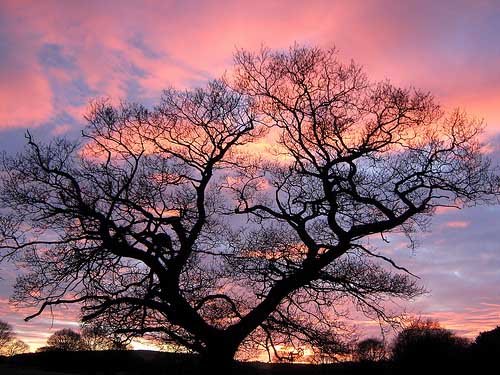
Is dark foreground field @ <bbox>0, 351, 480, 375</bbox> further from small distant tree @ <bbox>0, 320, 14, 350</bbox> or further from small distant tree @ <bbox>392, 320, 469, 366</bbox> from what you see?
small distant tree @ <bbox>0, 320, 14, 350</bbox>

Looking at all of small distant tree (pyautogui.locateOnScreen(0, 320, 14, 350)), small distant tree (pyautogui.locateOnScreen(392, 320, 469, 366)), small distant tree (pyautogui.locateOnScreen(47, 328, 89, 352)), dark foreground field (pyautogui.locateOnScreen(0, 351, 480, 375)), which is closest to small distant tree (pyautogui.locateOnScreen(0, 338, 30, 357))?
small distant tree (pyautogui.locateOnScreen(0, 320, 14, 350))

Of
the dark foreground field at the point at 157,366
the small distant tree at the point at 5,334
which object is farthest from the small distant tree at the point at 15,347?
the dark foreground field at the point at 157,366

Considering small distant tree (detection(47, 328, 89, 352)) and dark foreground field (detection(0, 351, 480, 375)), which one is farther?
small distant tree (detection(47, 328, 89, 352))

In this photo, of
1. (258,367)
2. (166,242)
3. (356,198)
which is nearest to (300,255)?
(356,198)

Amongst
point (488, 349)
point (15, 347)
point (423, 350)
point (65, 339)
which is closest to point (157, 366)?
point (423, 350)

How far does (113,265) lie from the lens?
1691cm

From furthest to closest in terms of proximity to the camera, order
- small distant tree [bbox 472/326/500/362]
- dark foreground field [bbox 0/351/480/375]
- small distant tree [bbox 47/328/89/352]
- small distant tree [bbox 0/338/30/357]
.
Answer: small distant tree [bbox 0/338/30/357] < small distant tree [bbox 47/328/89/352] < dark foreground field [bbox 0/351/480/375] < small distant tree [bbox 472/326/500/362]

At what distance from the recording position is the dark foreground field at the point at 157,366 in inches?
766

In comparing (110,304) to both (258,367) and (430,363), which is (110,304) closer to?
(258,367)

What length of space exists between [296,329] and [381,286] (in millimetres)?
3261

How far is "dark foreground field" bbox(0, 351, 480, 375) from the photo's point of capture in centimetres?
1945

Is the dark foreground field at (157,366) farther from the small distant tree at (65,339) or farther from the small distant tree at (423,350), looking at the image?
the small distant tree at (65,339)

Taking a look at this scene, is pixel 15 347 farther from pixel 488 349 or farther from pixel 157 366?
pixel 488 349

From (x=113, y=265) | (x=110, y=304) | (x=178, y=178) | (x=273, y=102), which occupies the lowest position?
(x=110, y=304)
